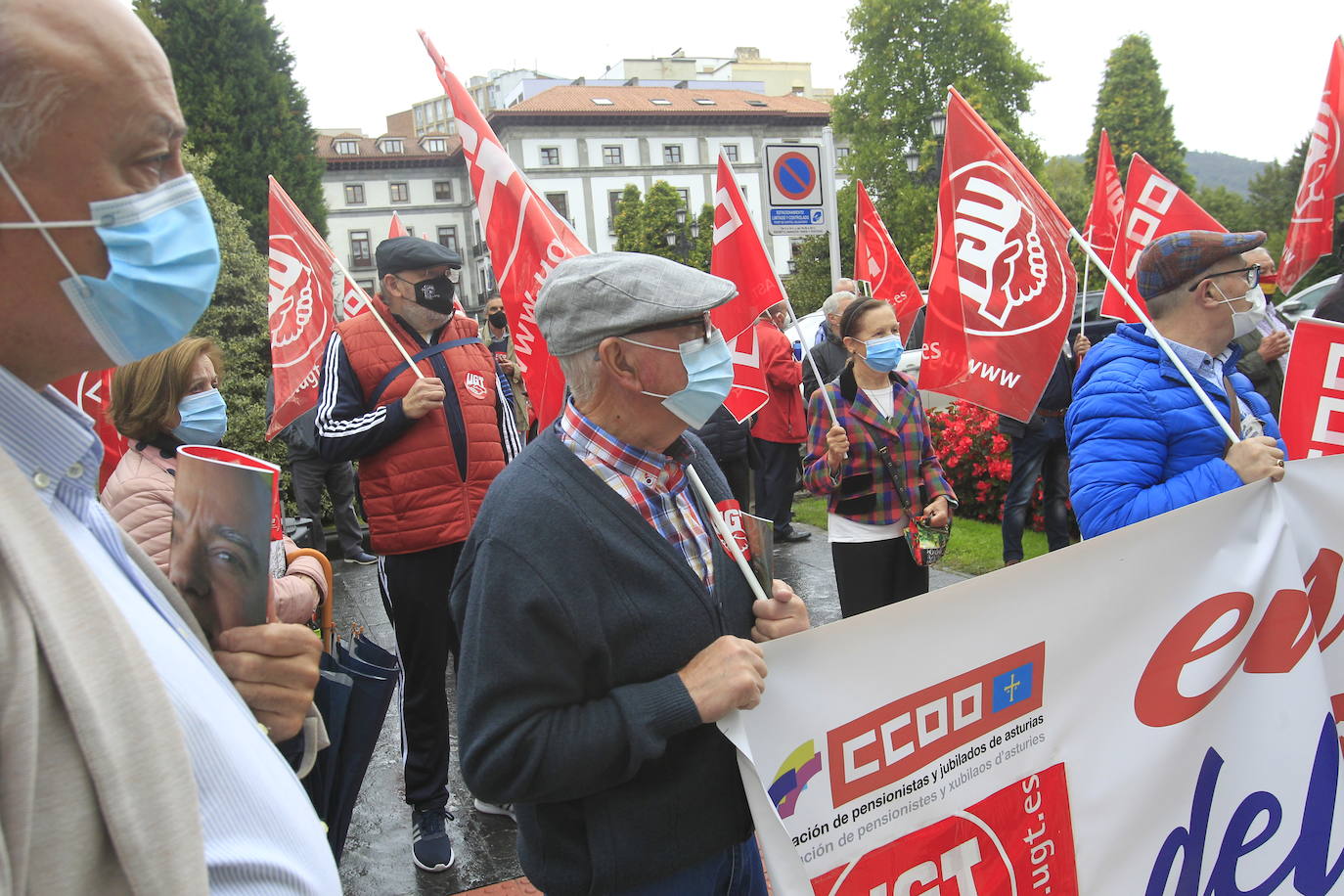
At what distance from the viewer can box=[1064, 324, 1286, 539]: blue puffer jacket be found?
2918 millimetres

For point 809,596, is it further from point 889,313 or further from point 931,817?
point 931,817

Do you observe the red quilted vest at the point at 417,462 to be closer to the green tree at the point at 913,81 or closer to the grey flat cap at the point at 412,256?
the grey flat cap at the point at 412,256

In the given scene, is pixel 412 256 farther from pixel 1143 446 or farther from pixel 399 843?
pixel 1143 446

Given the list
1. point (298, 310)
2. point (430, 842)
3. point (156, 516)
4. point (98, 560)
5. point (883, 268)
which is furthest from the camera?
point (883, 268)

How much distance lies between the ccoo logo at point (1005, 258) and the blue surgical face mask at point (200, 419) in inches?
106

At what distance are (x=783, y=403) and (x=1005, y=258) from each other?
5.25 metres

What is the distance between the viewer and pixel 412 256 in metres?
3.91

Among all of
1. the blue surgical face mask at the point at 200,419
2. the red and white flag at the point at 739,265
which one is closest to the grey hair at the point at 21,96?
the blue surgical face mask at the point at 200,419

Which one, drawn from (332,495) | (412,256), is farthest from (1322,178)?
(332,495)

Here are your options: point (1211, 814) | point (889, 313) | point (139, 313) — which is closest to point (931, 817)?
point (1211, 814)

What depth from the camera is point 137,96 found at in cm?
104

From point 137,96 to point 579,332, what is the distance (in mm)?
1055

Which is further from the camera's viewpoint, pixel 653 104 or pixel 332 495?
pixel 653 104

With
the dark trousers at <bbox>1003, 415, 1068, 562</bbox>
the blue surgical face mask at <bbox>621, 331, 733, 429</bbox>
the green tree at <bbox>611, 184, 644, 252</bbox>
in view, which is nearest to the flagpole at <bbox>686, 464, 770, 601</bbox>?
the blue surgical face mask at <bbox>621, 331, 733, 429</bbox>
